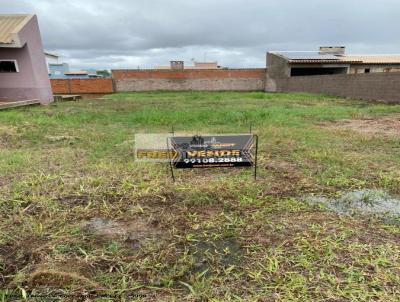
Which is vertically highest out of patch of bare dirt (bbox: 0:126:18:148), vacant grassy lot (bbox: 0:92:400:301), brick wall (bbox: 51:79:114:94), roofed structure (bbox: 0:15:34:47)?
roofed structure (bbox: 0:15:34:47)

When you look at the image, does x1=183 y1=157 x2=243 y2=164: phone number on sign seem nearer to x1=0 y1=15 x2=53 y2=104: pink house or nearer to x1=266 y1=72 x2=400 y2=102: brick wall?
x1=0 y1=15 x2=53 y2=104: pink house

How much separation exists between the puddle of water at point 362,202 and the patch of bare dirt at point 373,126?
12.5 feet

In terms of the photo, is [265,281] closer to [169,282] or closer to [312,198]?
[169,282]

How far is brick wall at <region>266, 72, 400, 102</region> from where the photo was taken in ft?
44.0

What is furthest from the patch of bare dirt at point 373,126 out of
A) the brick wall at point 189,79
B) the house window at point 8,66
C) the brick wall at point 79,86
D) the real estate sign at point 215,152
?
the brick wall at point 79,86

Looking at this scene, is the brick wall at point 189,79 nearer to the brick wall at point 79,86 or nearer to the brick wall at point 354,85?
the brick wall at point 79,86

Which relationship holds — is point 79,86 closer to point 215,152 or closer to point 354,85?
point 354,85

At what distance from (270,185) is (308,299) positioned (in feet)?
6.25

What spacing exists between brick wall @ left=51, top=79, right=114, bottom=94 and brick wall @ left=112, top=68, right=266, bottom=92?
1.19 metres

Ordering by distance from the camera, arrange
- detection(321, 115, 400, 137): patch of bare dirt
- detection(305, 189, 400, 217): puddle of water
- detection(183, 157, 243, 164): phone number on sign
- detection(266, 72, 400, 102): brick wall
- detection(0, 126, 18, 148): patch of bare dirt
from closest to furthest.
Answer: detection(305, 189, 400, 217): puddle of water → detection(183, 157, 243, 164): phone number on sign → detection(0, 126, 18, 148): patch of bare dirt → detection(321, 115, 400, 137): patch of bare dirt → detection(266, 72, 400, 102): brick wall

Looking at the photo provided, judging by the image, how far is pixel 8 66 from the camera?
44.5 feet

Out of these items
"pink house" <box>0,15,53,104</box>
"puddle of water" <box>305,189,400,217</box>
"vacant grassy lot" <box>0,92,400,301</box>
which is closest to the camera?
"vacant grassy lot" <box>0,92,400,301</box>

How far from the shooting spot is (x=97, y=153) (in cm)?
513

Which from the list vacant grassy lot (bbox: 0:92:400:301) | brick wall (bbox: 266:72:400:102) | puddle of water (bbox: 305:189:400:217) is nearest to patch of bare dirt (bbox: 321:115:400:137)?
vacant grassy lot (bbox: 0:92:400:301)
